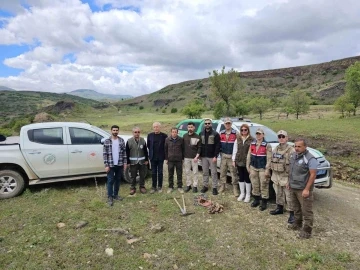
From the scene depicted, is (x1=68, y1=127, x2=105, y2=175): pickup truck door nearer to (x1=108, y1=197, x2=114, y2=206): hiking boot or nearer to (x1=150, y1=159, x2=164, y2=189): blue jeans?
(x1=108, y1=197, x2=114, y2=206): hiking boot

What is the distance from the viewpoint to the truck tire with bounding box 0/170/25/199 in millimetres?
6758

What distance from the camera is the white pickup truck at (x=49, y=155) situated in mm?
6805

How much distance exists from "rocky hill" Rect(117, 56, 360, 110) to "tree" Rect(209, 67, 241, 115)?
116 ft

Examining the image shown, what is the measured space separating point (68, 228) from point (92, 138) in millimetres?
2794

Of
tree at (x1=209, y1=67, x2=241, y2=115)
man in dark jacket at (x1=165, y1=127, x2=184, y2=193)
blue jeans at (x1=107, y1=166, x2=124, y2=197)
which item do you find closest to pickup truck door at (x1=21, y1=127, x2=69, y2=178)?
blue jeans at (x1=107, y1=166, x2=124, y2=197)

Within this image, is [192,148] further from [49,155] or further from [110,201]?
[49,155]

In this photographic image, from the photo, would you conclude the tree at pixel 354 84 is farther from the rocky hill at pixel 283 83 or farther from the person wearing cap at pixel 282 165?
the rocky hill at pixel 283 83

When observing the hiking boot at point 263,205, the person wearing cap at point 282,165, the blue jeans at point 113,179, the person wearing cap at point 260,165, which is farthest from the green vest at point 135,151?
the person wearing cap at point 282,165

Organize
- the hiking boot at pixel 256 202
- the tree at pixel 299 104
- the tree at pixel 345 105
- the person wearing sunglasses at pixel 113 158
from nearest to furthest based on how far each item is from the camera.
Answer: the hiking boot at pixel 256 202 → the person wearing sunglasses at pixel 113 158 → the tree at pixel 345 105 → the tree at pixel 299 104

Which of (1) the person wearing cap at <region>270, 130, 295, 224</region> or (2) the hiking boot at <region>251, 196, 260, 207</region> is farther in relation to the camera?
(2) the hiking boot at <region>251, 196, 260, 207</region>

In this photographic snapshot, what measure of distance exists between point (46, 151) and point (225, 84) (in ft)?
111

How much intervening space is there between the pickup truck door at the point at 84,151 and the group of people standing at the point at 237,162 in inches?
38.6

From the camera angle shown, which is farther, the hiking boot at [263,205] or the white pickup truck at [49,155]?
the white pickup truck at [49,155]

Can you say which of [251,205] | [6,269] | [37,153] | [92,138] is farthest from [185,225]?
[37,153]
